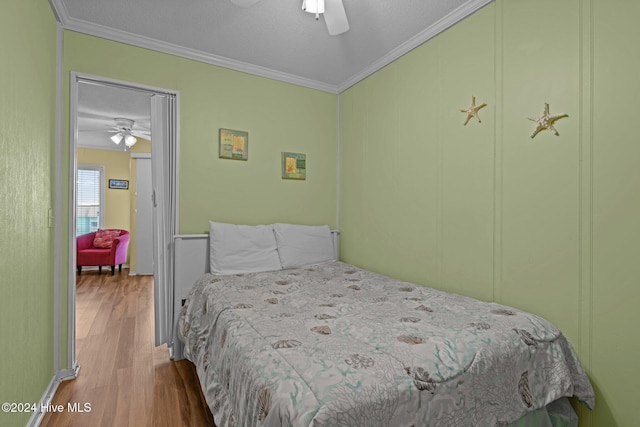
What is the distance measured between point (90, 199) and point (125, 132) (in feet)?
6.70

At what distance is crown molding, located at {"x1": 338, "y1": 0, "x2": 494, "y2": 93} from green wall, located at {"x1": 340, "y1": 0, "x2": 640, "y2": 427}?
0.05 metres

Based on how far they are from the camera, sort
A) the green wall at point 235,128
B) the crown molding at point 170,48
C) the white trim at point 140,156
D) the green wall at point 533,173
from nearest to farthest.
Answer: the green wall at point 533,173, the crown molding at point 170,48, the green wall at point 235,128, the white trim at point 140,156

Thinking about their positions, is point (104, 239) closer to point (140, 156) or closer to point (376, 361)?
point (140, 156)

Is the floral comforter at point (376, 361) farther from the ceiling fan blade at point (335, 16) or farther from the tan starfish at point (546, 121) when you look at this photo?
the ceiling fan blade at point (335, 16)

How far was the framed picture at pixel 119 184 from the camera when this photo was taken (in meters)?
6.42

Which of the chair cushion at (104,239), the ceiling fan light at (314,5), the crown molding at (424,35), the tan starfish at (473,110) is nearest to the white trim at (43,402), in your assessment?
the ceiling fan light at (314,5)

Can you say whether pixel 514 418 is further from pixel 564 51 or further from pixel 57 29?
pixel 57 29

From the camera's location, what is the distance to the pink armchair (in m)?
5.59

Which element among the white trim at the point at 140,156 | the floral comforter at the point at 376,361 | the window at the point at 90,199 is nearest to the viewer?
the floral comforter at the point at 376,361

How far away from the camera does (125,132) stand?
5.13 meters

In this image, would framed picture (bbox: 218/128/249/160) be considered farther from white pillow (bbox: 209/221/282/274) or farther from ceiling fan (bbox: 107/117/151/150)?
ceiling fan (bbox: 107/117/151/150)

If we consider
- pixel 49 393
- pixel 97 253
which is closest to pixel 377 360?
pixel 49 393

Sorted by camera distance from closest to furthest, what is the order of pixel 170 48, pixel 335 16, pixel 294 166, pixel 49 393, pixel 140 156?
pixel 335 16
pixel 49 393
pixel 170 48
pixel 294 166
pixel 140 156

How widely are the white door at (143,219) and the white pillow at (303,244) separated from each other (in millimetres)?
3940
